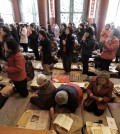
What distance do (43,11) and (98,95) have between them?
270 inches

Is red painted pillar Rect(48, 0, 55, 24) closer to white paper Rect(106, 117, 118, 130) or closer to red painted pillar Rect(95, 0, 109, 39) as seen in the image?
red painted pillar Rect(95, 0, 109, 39)

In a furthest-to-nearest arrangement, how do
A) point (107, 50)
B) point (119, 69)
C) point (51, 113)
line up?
point (119, 69) < point (107, 50) < point (51, 113)

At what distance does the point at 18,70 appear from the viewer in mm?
2660

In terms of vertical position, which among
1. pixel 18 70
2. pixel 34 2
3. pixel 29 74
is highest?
pixel 34 2

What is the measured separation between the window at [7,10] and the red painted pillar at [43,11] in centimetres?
216

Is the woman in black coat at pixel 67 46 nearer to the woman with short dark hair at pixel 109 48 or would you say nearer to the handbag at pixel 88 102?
the woman with short dark hair at pixel 109 48

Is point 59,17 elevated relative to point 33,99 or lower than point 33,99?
elevated

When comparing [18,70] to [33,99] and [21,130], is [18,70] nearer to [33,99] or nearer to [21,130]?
[33,99]

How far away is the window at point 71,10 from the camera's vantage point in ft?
28.4

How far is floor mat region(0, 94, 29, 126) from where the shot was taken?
263cm

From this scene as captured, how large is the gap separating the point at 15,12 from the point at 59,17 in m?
2.85

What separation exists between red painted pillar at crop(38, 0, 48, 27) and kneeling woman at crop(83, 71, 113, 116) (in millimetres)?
6669

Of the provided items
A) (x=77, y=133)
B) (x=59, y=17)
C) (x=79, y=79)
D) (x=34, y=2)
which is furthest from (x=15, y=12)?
(x=77, y=133)

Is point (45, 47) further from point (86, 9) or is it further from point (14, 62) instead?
point (86, 9)
